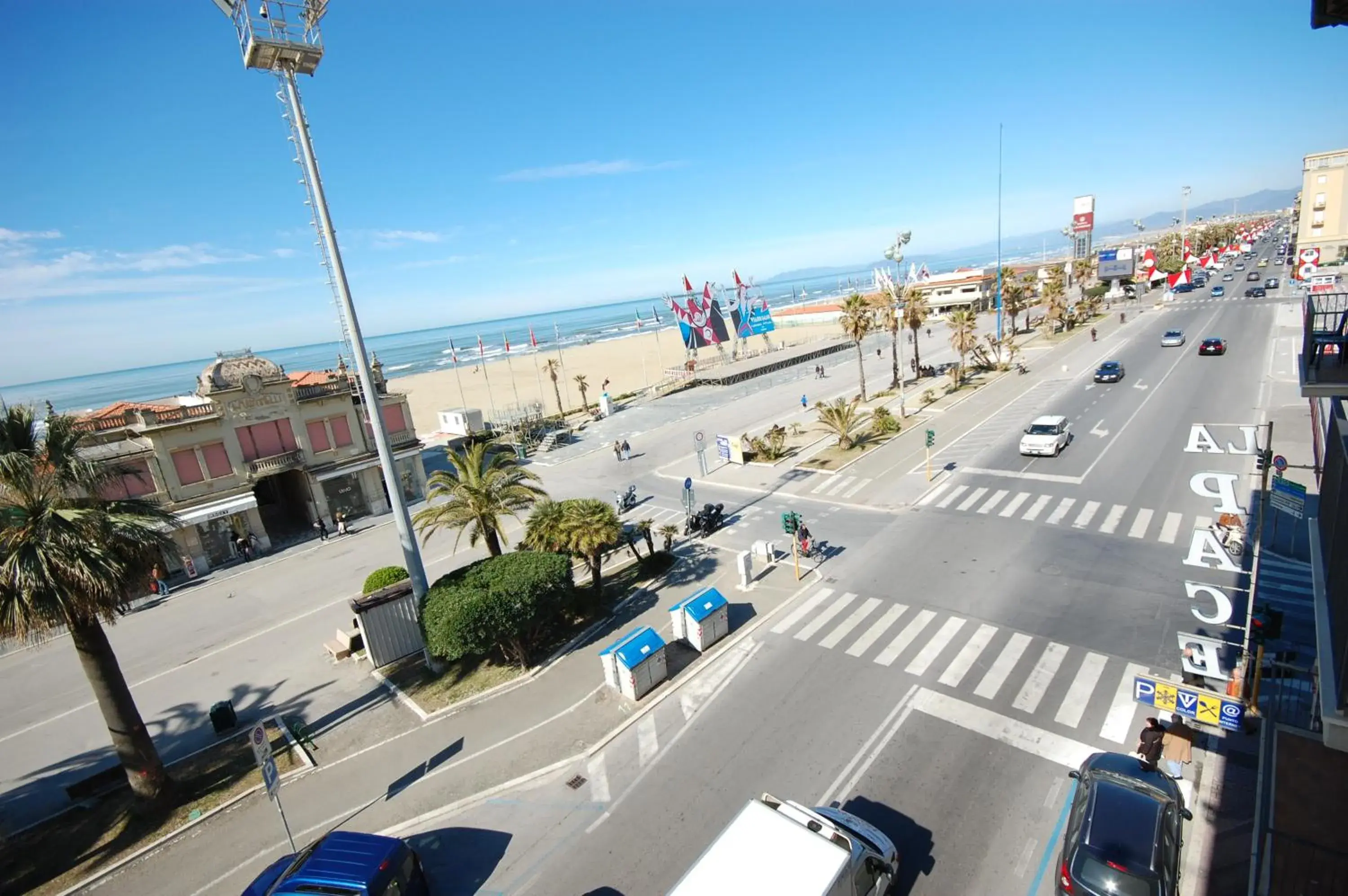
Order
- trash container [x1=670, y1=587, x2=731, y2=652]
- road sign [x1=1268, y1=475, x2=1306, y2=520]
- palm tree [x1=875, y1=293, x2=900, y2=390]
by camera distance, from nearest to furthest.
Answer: road sign [x1=1268, y1=475, x2=1306, y2=520], trash container [x1=670, y1=587, x2=731, y2=652], palm tree [x1=875, y1=293, x2=900, y2=390]

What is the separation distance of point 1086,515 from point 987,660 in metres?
11.0

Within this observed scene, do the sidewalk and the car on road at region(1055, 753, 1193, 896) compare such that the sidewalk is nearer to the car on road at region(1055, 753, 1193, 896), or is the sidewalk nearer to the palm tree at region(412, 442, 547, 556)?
the palm tree at region(412, 442, 547, 556)

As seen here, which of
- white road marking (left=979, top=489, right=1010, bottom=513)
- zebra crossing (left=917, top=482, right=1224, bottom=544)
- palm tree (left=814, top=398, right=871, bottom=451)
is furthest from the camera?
palm tree (left=814, top=398, right=871, bottom=451)

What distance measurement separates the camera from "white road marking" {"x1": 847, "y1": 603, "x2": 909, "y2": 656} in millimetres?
15539

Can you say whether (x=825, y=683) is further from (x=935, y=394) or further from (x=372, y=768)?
(x=935, y=394)

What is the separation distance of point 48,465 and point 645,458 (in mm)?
29600

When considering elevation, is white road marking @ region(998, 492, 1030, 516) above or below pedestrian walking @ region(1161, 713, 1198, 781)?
below

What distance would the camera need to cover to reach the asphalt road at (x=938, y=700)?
10.3m

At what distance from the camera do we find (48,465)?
11742 millimetres

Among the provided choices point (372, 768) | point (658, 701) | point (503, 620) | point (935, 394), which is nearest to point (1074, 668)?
point (658, 701)

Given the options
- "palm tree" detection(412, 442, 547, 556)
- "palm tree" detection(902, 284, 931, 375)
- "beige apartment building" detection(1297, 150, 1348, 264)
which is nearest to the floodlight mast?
"palm tree" detection(412, 442, 547, 556)

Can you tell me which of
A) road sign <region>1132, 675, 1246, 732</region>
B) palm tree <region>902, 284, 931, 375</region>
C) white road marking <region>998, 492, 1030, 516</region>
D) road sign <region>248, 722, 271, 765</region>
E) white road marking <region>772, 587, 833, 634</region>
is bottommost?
white road marking <region>998, 492, 1030, 516</region>

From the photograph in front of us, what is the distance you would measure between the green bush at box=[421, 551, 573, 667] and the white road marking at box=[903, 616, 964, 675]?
9.18 meters

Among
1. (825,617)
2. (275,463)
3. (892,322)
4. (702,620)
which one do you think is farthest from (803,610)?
(892,322)
